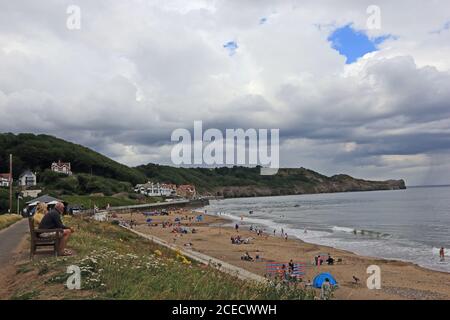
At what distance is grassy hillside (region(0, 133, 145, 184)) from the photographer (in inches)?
4483

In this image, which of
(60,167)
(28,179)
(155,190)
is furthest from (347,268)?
(155,190)

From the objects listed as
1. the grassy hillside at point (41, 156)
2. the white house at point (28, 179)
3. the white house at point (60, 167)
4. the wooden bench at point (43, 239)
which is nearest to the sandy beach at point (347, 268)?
the wooden bench at point (43, 239)

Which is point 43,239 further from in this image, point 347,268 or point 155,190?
A: point 155,190

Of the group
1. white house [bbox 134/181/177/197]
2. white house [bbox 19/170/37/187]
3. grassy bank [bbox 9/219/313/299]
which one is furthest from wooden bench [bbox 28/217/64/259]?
white house [bbox 134/181/177/197]

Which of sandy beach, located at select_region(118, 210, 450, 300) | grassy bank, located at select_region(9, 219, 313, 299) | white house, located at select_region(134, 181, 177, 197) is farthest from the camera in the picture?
white house, located at select_region(134, 181, 177, 197)

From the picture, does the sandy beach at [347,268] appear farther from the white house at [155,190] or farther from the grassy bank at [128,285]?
the white house at [155,190]

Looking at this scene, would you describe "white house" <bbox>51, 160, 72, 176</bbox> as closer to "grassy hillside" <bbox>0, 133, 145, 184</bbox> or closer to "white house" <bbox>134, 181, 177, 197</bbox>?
"grassy hillside" <bbox>0, 133, 145, 184</bbox>

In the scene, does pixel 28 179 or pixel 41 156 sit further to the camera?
pixel 41 156

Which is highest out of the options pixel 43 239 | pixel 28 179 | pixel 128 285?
pixel 28 179

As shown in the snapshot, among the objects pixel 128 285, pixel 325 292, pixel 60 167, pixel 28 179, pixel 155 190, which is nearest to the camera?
pixel 128 285

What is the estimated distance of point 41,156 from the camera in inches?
4670
